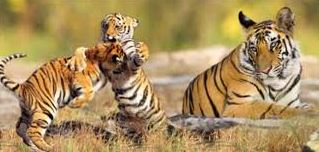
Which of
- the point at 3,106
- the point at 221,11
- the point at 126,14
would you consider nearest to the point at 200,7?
the point at 221,11

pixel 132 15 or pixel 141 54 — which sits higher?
pixel 132 15

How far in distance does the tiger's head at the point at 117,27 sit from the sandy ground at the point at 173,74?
302mm

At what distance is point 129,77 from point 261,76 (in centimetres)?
61

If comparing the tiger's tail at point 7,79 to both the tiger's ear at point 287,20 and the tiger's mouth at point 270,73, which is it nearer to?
the tiger's mouth at point 270,73

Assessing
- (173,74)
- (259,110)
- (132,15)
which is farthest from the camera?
(173,74)

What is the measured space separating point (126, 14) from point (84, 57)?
1.17 ft

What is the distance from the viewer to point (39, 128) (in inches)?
219

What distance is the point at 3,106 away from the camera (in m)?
6.06

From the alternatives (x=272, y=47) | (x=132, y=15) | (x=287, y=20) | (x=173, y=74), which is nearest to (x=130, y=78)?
(x=132, y=15)

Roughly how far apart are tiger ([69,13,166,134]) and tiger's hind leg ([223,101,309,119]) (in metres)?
0.34

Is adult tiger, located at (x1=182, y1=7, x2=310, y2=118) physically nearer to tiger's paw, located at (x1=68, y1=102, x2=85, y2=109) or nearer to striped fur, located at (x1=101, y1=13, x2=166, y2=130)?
striped fur, located at (x1=101, y1=13, x2=166, y2=130)

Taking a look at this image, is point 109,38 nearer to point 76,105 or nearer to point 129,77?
point 129,77

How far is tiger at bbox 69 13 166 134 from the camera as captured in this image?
18.3ft

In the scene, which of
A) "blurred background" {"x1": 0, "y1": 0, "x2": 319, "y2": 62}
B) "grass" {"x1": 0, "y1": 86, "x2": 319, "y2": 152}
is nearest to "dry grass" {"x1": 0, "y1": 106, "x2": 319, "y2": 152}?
"grass" {"x1": 0, "y1": 86, "x2": 319, "y2": 152}
